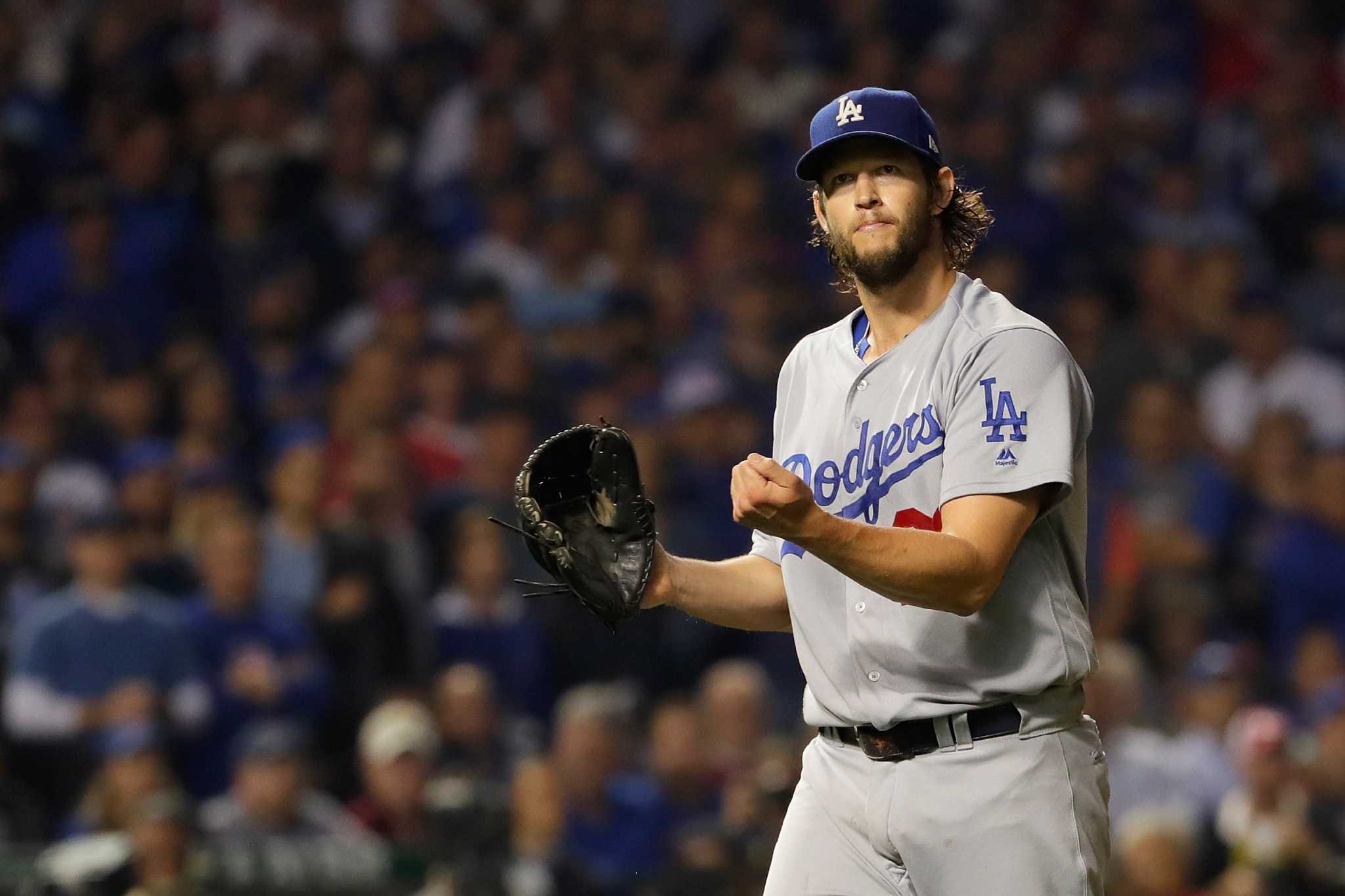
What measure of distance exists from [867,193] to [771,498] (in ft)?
2.33

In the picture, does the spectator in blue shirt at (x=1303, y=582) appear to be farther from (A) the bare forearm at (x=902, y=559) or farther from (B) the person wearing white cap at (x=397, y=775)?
(A) the bare forearm at (x=902, y=559)

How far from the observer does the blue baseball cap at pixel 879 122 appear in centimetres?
314

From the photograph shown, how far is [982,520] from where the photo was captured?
2.94 m

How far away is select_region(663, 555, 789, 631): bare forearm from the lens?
3383mm

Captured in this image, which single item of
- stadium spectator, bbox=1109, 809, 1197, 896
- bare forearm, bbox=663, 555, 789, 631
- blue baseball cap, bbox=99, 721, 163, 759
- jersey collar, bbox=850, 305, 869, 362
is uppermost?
jersey collar, bbox=850, 305, 869, 362

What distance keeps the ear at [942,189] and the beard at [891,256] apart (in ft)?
0.15

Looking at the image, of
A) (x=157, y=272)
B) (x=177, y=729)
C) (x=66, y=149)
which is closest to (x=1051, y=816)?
(x=177, y=729)

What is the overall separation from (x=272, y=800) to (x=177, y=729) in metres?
0.59

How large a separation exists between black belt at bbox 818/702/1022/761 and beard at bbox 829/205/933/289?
28.9 inches

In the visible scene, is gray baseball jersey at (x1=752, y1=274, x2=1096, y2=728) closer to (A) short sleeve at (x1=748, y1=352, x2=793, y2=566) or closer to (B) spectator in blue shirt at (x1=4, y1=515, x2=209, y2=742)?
(A) short sleeve at (x1=748, y1=352, x2=793, y2=566)

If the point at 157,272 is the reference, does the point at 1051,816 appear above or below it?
below

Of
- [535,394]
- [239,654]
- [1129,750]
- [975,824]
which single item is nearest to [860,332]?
[975,824]

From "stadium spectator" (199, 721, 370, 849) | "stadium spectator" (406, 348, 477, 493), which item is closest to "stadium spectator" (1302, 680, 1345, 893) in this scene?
"stadium spectator" (199, 721, 370, 849)

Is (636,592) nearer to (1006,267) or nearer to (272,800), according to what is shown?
(272,800)
